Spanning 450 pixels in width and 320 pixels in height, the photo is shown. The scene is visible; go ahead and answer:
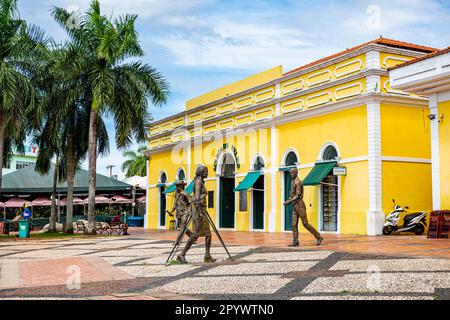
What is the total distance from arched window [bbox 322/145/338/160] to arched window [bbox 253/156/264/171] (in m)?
4.15

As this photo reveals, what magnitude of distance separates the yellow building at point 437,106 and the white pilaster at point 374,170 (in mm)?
2884

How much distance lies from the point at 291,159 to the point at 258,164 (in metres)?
2.38

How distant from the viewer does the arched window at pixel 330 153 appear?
70.5 feet

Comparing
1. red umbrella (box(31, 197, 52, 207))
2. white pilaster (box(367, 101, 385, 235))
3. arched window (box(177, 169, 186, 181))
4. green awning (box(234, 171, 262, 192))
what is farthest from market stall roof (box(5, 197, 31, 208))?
white pilaster (box(367, 101, 385, 235))

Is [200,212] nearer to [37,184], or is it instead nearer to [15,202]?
[15,202]

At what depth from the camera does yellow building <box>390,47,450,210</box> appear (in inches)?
623

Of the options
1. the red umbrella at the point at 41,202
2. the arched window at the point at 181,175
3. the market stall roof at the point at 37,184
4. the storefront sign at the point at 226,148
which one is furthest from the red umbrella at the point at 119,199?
the storefront sign at the point at 226,148

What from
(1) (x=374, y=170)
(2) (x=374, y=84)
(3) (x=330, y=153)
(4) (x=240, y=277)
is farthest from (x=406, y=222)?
(4) (x=240, y=277)

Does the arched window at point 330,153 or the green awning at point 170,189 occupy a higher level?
the arched window at point 330,153

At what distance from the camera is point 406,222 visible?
18.5 metres

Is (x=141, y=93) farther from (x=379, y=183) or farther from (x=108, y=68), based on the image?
(x=379, y=183)

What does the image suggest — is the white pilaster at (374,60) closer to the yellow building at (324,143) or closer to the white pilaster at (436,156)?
the yellow building at (324,143)

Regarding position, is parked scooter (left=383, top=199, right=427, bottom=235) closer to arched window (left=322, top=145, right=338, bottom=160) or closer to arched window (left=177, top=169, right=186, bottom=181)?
arched window (left=322, top=145, right=338, bottom=160)
